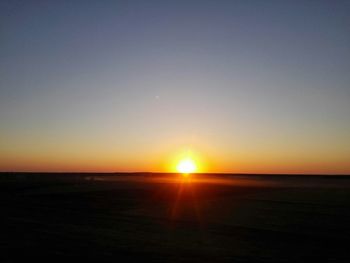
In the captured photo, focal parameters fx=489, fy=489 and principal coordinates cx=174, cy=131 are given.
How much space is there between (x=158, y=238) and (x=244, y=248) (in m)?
4.25

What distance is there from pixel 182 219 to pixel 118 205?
969 cm

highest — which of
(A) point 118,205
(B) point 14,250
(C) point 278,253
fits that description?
(A) point 118,205

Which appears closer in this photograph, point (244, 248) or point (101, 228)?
point (244, 248)

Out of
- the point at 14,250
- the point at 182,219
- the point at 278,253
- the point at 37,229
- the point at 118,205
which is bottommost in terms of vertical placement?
the point at 14,250

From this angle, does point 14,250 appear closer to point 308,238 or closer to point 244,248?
point 244,248

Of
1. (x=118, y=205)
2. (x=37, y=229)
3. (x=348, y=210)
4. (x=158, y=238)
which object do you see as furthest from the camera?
(x=118, y=205)

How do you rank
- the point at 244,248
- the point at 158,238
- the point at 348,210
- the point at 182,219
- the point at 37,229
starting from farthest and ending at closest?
1. the point at 348,210
2. the point at 182,219
3. the point at 37,229
4. the point at 158,238
5. the point at 244,248

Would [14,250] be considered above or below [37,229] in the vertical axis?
below

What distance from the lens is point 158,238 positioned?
2212 centimetres

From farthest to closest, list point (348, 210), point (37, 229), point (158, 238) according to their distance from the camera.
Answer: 1. point (348, 210)
2. point (37, 229)
3. point (158, 238)

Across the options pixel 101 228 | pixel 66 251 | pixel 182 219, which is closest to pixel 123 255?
pixel 66 251

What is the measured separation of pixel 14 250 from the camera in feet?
62.1

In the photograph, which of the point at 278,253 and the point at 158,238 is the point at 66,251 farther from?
the point at 278,253

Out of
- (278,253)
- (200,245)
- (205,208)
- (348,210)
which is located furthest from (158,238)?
(348,210)
